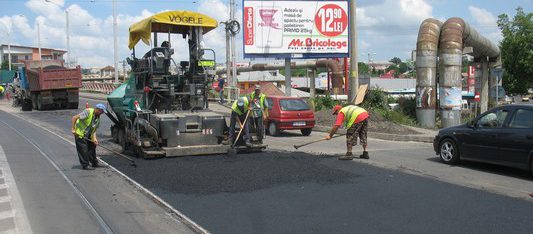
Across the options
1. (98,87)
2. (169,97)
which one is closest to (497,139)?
(169,97)

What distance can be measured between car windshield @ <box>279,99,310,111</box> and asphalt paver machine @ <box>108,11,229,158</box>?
5335mm

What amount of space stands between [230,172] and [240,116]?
9.79 ft

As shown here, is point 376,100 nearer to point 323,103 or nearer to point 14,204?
point 323,103

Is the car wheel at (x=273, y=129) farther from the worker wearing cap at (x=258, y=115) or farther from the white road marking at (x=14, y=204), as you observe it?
the white road marking at (x=14, y=204)

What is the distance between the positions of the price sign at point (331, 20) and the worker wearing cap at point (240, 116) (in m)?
13.7

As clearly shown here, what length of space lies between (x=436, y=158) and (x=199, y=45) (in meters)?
6.33

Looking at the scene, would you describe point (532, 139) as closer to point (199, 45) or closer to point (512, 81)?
point (199, 45)

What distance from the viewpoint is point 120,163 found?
1115 cm

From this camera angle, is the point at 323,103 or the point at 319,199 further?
the point at 323,103

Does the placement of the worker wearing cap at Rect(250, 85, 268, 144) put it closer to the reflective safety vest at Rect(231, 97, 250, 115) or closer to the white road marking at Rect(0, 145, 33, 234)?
the reflective safety vest at Rect(231, 97, 250, 115)

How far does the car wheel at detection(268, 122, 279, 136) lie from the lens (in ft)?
58.3

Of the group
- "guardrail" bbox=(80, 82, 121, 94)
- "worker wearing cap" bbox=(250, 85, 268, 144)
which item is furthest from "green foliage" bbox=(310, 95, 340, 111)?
"guardrail" bbox=(80, 82, 121, 94)

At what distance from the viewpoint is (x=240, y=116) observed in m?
12.5

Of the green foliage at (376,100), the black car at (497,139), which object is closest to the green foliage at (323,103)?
the green foliage at (376,100)
